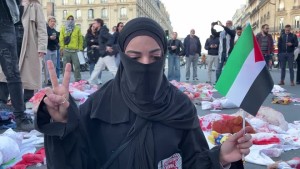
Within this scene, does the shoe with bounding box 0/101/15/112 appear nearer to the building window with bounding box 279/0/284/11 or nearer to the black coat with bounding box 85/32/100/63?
the black coat with bounding box 85/32/100/63

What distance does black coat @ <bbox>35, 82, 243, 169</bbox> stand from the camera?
168 centimetres

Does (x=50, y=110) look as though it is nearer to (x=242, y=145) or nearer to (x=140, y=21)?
(x=140, y=21)

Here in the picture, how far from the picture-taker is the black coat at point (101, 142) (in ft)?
5.51

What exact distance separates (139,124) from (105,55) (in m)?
8.16

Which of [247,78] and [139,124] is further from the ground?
[247,78]

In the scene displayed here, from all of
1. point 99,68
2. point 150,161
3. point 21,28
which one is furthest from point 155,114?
point 99,68

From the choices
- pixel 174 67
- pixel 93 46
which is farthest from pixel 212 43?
pixel 93 46

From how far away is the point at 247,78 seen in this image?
1928 millimetres

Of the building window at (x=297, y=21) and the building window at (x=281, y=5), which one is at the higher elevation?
the building window at (x=281, y=5)

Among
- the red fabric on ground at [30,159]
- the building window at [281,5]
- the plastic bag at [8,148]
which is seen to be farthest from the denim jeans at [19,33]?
the building window at [281,5]

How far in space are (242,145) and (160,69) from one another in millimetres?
546

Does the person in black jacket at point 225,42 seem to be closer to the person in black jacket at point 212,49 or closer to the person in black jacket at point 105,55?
the person in black jacket at point 212,49

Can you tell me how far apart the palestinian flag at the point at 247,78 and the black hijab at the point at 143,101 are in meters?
0.25

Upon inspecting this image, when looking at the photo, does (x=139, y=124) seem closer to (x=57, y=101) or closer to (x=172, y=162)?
(x=172, y=162)
